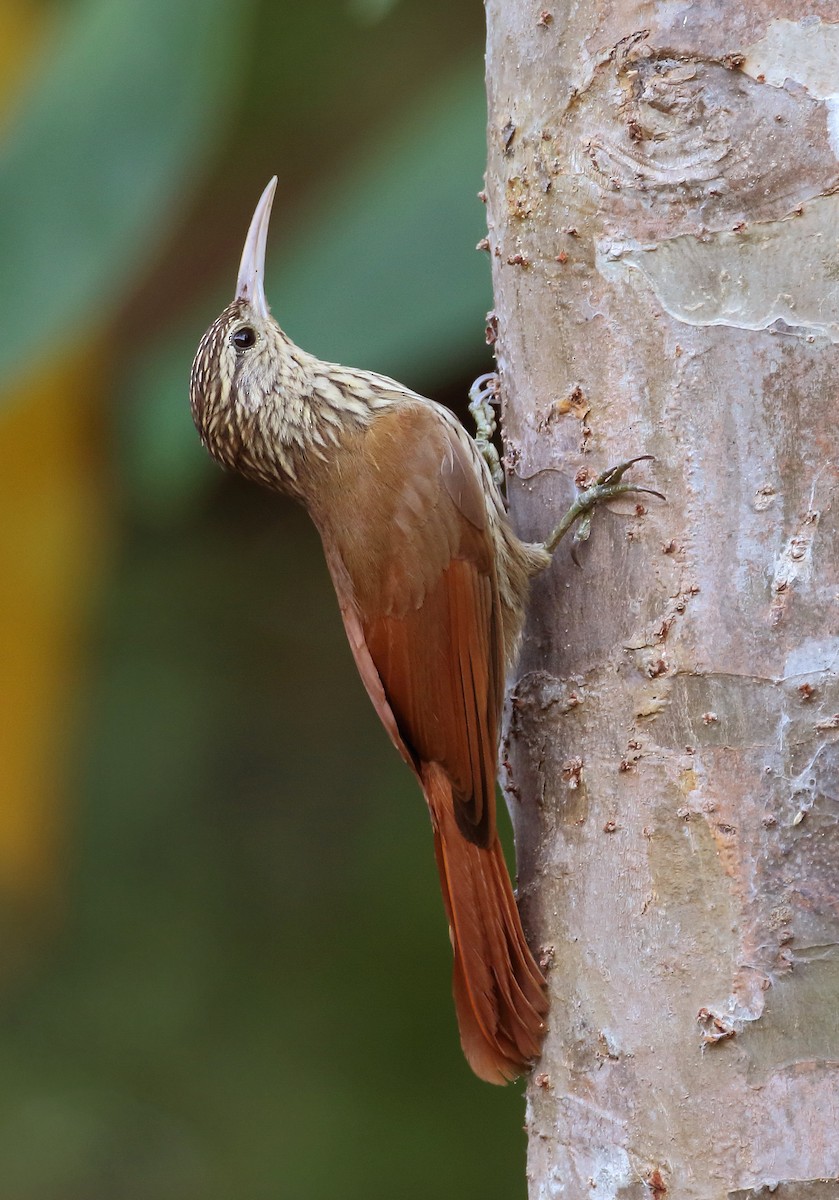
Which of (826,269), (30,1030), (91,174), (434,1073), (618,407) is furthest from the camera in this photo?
(30,1030)

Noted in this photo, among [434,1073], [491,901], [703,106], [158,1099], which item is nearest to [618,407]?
[703,106]

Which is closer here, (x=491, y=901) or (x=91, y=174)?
(x=491, y=901)

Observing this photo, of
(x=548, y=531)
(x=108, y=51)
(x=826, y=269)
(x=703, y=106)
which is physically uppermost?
(x=108, y=51)

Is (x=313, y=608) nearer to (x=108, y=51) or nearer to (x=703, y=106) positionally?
(x=108, y=51)

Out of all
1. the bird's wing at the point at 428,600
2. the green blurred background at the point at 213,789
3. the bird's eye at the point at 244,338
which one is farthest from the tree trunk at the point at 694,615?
the green blurred background at the point at 213,789

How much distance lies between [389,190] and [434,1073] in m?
3.08

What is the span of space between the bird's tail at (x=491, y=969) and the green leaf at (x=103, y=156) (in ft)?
4.33

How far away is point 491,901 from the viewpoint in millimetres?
1892

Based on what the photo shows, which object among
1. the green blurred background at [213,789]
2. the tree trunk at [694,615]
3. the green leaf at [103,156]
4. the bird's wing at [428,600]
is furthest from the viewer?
the green blurred background at [213,789]

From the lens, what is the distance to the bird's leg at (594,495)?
1.74 m

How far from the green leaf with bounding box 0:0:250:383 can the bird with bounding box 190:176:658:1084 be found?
231 millimetres

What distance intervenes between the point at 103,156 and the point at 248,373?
53 cm

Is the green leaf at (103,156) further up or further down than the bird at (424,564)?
further up

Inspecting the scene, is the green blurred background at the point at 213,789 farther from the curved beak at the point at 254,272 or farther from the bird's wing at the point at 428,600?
the bird's wing at the point at 428,600
